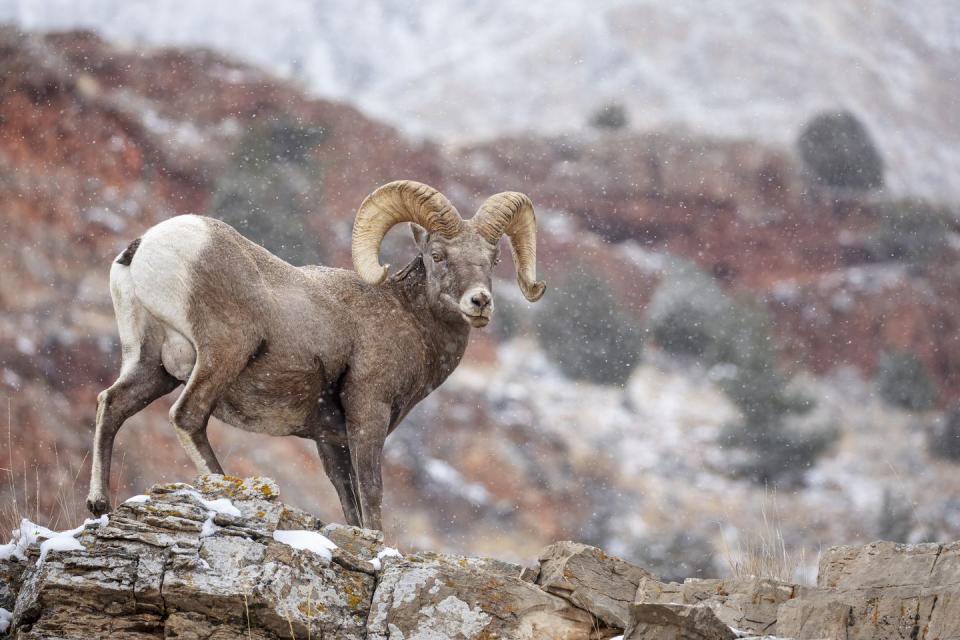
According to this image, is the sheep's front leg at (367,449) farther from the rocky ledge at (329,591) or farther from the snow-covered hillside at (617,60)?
the snow-covered hillside at (617,60)

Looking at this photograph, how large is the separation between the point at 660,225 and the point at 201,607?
39.8 metres

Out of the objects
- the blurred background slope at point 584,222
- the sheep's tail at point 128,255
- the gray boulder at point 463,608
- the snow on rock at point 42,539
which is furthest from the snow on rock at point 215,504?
the blurred background slope at point 584,222

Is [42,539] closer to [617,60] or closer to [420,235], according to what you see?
[420,235]

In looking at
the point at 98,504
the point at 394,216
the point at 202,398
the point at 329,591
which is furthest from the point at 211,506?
the point at 394,216

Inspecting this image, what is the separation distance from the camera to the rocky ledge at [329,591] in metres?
4.83

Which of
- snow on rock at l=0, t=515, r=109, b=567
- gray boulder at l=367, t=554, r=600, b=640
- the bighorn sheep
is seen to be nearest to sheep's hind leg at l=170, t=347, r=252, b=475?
the bighorn sheep

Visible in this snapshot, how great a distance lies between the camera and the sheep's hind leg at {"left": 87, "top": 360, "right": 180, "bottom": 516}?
591 cm

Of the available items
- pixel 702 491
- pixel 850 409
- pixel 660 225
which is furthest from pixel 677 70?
pixel 702 491

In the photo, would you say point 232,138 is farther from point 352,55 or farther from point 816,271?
point 816,271

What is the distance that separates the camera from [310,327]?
670cm

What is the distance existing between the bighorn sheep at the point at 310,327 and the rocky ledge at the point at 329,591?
36.5 inches

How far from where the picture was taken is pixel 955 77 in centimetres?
4891

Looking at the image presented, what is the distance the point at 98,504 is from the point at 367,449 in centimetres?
157

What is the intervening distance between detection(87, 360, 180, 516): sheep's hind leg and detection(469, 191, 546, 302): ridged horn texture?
7.34ft
